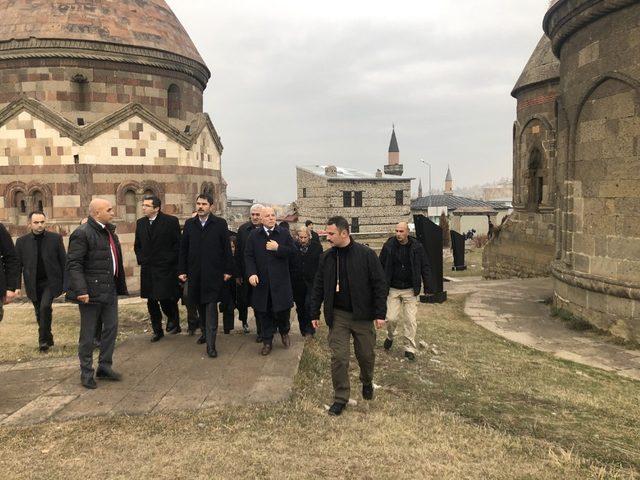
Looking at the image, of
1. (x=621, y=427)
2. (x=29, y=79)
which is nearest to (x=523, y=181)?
(x=621, y=427)

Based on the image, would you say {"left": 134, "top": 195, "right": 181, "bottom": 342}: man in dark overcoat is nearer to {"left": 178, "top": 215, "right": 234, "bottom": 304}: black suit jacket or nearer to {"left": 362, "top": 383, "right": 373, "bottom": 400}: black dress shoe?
{"left": 178, "top": 215, "right": 234, "bottom": 304}: black suit jacket

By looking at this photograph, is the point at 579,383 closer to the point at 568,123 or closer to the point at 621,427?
the point at 621,427

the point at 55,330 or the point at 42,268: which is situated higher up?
the point at 42,268

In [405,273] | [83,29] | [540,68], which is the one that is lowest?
[405,273]

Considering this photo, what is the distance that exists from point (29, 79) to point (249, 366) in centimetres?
1219

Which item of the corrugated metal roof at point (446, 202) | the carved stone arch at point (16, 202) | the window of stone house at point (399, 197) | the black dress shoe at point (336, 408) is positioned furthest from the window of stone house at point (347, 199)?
the black dress shoe at point (336, 408)

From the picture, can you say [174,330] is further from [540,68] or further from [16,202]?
[540,68]

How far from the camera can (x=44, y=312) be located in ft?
22.6

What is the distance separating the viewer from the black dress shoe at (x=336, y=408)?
4.53 metres

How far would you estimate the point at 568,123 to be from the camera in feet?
29.8

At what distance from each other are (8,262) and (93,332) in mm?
1193

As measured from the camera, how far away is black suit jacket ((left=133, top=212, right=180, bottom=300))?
255 inches

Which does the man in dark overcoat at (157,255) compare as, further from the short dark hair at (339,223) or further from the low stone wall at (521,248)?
the low stone wall at (521,248)

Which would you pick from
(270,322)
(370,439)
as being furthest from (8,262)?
(370,439)
